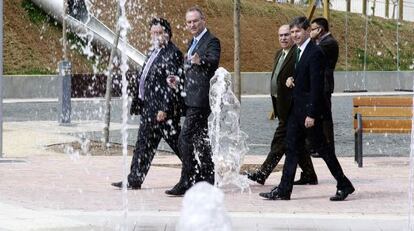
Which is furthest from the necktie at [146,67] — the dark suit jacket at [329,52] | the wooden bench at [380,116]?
the wooden bench at [380,116]

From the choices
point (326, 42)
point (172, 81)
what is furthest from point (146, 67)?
point (326, 42)

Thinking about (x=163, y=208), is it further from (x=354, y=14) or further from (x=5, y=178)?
(x=354, y=14)

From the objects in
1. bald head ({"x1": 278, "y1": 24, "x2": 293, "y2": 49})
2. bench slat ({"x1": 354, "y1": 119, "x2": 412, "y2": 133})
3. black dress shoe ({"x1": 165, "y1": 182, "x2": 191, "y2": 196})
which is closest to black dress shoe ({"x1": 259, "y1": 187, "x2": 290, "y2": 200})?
black dress shoe ({"x1": 165, "y1": 182, "x2": 191, "y2": 196})

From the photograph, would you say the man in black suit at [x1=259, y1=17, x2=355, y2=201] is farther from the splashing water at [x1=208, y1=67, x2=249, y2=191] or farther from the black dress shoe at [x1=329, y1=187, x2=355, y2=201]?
the splashing water at [x1=208, y1=67, x2=249, y2=191]

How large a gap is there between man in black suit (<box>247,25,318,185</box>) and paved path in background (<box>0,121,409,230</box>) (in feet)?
0.55

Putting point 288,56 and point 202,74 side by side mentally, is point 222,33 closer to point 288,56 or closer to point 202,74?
point 288,56

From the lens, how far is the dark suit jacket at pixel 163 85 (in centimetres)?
1116

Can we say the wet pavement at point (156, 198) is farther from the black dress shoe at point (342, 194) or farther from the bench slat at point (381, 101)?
the bench slat at point (381, 101)

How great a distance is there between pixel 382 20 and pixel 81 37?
71.2ft

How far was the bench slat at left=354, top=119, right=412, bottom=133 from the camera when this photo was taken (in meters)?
14.3

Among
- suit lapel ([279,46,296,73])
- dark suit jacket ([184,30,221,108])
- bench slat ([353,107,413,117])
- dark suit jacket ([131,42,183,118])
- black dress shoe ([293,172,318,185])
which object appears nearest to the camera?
dark suit jacket ([184,30,221,108])

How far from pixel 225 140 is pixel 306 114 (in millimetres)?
2734

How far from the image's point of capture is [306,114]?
1059cm

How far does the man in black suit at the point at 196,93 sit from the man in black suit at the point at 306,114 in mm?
741
